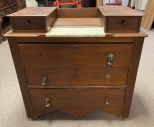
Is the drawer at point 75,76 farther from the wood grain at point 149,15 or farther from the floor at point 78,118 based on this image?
the wood grain at point 149,15

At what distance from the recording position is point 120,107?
4.43ft

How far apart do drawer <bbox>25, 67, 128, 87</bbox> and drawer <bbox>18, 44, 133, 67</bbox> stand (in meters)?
0.04

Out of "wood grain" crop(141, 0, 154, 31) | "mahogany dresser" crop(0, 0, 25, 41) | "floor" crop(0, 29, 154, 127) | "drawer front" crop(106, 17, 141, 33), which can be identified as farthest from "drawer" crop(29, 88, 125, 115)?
"wood grain" crop(141, 0, 154, 31)

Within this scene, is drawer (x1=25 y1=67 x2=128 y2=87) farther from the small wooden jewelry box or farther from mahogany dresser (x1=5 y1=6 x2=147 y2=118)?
the small wooden jewelry box

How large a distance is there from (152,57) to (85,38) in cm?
176

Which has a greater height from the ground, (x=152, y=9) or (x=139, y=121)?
(x=152, y=9)

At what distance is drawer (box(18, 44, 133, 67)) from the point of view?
1.09 meters

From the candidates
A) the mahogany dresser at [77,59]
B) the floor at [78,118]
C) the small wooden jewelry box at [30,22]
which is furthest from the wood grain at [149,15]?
the small wooden jewelry box at [30,22]

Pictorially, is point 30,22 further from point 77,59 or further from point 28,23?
point 77,59

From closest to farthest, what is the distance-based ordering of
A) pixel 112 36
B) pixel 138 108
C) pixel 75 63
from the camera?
pixel 112 36
pixel 75 63
pixel 138 108

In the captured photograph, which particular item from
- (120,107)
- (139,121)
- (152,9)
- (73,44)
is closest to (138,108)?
(139,121)

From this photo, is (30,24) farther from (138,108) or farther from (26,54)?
(138,108)

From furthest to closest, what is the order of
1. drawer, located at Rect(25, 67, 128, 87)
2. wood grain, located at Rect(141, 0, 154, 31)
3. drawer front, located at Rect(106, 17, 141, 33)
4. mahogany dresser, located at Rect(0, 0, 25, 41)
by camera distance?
wood grain, located at Rect(141, 0, 154, 31) < mahogany dresser, located at Rect(0, 0, 25, 41) < drawer, located at Rect(25, 67, 128, 87) < drawer front, located at Rect(106, 17, 141, 33)

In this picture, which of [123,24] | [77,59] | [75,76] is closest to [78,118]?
[75,76]
